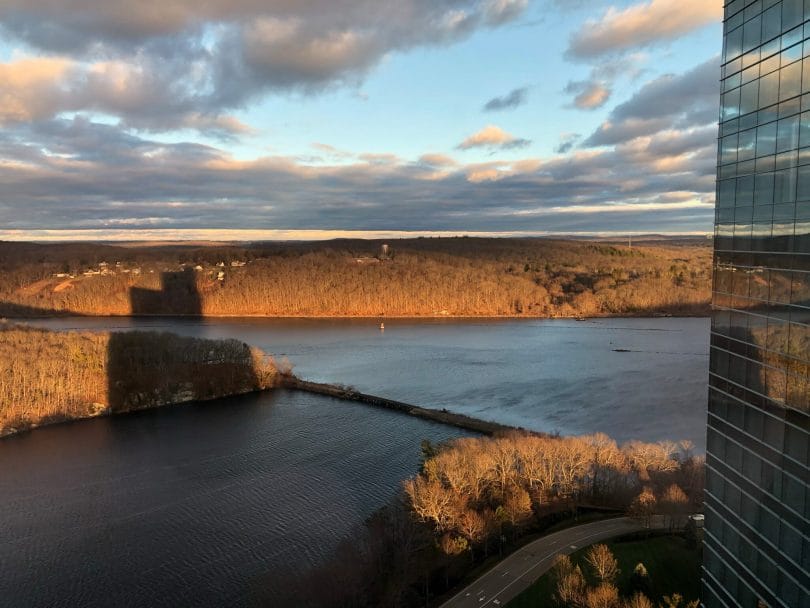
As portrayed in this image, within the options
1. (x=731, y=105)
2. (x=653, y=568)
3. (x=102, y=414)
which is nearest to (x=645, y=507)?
(x=653, y=568)

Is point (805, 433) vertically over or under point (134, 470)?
over

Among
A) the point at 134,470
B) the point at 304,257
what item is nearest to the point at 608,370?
the point at 134,470

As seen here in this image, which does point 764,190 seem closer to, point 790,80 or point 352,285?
point 790,80

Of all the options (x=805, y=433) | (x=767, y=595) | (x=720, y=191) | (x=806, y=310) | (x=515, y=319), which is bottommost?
(x=515, y=319)

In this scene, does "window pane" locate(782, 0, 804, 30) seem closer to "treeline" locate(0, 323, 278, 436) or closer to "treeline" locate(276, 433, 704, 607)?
"treeline" locate(276, 433, 704, 607)

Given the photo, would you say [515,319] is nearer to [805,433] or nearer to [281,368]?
[281,368]

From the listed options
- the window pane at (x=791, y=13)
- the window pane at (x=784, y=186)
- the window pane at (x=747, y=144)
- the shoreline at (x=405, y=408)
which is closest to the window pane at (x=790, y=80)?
the window pane at (x=791, y=13)

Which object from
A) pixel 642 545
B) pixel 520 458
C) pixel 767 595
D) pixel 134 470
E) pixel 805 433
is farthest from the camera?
pixel 134 470
